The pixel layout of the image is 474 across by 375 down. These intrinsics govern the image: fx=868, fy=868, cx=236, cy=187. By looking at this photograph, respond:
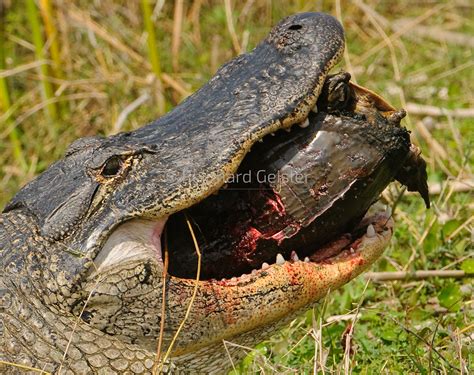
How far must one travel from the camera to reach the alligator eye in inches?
98.6

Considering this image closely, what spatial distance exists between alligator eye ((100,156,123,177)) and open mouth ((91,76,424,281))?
0.82 feet

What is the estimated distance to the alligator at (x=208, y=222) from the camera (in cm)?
244

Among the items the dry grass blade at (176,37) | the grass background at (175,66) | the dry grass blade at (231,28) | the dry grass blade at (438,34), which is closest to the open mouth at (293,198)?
the grass background at (175,66)

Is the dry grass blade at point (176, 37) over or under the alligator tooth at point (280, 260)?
under

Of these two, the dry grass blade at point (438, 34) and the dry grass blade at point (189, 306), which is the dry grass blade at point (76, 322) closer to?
the dry grass blade at point (189, 306)

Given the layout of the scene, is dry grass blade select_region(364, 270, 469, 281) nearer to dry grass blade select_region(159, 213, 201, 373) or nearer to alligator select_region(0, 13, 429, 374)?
alligator select_region(0, 13, 429, 374)

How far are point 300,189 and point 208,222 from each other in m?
0.31

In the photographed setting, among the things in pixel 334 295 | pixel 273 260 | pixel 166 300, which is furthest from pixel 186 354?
pixel 334 295

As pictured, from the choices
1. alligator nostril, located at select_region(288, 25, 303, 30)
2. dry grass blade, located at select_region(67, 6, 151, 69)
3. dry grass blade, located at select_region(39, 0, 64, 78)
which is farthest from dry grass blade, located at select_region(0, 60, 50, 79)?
alligator nostril, located at select_region(288, 25, 303, 30)

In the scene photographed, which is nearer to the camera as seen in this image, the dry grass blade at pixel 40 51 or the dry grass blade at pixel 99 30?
the dry grass blade at pixel 40 51

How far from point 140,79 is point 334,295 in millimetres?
2812

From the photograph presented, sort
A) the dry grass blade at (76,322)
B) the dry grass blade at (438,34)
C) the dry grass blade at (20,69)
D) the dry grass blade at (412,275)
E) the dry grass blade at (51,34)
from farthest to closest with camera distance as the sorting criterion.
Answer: the dry grass blade at (438,34) < the dry grass blade at (51,34) < the dry grass blade at (20,69) < the dry grass blade at (412,275) < the dry grass blade at (76,322)

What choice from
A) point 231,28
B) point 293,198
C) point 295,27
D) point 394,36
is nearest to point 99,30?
point 231,28

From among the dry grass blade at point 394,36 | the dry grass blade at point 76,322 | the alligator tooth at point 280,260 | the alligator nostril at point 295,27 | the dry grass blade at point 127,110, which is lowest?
the dry grass blade at point 394,36
